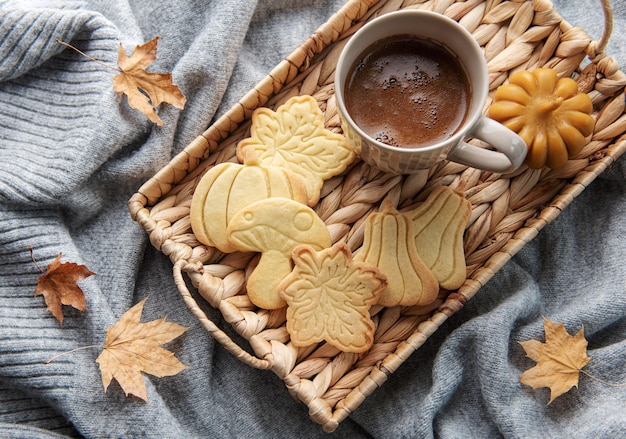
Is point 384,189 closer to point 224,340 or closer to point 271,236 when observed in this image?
point 271,236

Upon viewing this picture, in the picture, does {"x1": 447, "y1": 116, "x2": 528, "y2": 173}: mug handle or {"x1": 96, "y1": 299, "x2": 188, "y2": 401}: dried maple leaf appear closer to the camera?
{"x1": 447, "y1": 116, "x2": 528, "y2": 173}: mug handle

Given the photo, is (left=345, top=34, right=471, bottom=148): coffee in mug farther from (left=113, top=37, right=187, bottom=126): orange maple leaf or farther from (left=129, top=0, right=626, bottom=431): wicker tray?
(left=113, top=37, right=187, bottom=126): orange maple leaf

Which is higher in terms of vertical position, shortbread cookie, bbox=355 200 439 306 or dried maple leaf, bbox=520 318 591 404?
shortbread cookie, bbox=355 200 439 306

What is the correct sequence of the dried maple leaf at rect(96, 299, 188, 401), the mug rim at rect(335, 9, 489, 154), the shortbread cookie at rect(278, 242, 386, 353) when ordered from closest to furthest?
1. the mug rim at rect(335, 9, 489, 154)
2. the shortbread cookie at rect(278, 242, 386, 353)
3. the dried maple leaf at rect(96, 299, 188, 401)

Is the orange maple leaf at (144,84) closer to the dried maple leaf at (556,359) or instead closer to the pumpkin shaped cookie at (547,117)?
the pumpkin shaped cookie at (547,117)

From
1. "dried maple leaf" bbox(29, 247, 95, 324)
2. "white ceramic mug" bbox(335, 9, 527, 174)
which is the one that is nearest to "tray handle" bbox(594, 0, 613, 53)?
"white ceramic mug" bbox(335, 9, 527, 174)

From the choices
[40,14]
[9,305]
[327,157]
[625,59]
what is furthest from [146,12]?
[625,59]

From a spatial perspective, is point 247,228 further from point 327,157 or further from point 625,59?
point 625,59
